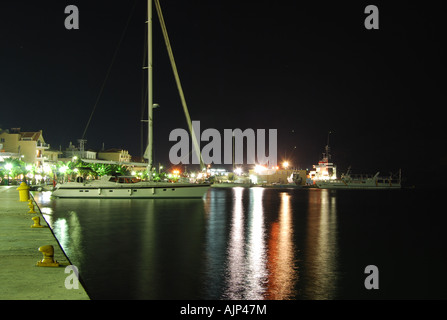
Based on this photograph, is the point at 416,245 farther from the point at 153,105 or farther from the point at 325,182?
the point at 325,182

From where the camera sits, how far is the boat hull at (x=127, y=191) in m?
42.3

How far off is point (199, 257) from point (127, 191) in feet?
92.0

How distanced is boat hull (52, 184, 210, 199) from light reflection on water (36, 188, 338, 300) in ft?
46.7

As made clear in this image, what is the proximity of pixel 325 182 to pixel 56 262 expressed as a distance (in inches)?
4664

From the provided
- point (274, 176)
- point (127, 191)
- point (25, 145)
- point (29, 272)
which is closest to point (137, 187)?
point (127, 191)

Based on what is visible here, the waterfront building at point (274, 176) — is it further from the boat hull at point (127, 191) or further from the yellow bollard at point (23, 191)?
the yellow bollard at point (23, 191)

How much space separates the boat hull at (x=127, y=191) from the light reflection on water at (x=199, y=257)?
14.2 metres

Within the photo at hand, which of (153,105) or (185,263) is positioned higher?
(153,105)

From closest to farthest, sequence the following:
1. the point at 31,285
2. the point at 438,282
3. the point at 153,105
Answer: the point at 31,285 → the point at 438,282 → the point at 153,105

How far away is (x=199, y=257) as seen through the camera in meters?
15.9

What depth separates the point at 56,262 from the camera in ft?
34.4

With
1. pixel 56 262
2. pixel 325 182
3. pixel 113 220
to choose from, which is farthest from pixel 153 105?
pixel 325 182

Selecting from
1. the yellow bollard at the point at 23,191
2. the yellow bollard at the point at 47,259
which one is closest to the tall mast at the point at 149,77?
the yellow bollard at the point at 23,191

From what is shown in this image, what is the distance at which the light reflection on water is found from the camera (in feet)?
37.3
